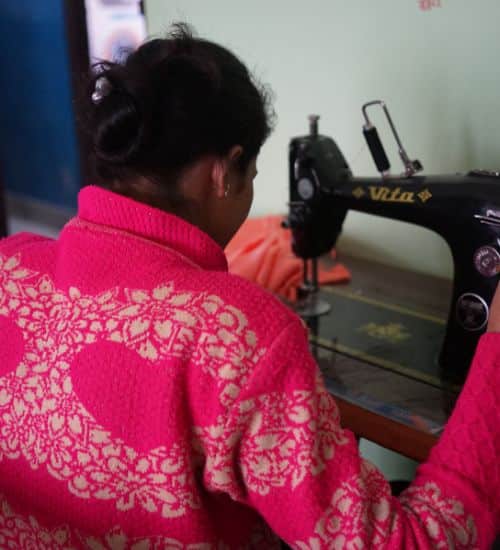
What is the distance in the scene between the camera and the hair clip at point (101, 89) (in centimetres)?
81

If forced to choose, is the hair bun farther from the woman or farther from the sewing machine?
the sewing machine

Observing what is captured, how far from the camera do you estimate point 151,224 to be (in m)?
0.79

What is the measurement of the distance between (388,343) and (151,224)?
1.96 ft

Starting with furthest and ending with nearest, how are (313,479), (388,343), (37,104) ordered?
(37,104), (388,343), (313,479)

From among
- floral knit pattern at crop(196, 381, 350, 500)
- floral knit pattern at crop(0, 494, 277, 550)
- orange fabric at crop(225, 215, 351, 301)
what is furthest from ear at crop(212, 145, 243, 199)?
orange fabric at crop(225, 215, 351, 301)

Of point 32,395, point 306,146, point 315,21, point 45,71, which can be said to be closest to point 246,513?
point 32,395

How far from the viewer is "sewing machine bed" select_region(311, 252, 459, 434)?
1.08 m

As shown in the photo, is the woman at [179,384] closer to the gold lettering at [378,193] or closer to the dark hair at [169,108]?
the dark hair at [169,108]

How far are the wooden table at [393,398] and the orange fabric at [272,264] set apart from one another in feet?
0.43

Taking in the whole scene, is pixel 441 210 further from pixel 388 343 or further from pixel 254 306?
pixel 254 306

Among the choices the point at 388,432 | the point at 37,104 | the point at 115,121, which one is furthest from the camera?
the point at 37,104

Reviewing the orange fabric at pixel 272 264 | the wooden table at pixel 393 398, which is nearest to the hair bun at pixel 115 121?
the wooden table at pixel 393 398

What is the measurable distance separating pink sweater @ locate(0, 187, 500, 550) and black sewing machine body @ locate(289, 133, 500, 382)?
0.25 meters

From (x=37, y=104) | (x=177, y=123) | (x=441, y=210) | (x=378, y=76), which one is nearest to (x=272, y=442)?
(x=177, y=123)
